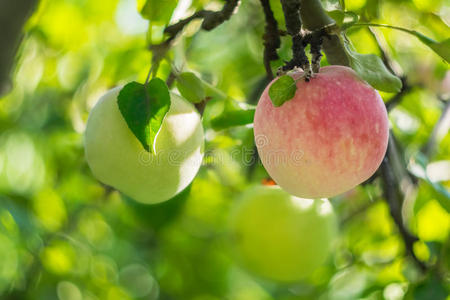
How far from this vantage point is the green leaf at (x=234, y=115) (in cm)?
96

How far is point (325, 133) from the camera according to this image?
695mm

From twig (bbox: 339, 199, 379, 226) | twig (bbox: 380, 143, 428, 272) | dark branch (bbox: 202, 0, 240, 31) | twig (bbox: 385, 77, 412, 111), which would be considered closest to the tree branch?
dark branch (bbox: 202, 0, 240, 31)

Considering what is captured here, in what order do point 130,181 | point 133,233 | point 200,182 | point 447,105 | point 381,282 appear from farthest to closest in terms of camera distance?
point 133,233 < point 200,182 < point 447,105 < point 381,282 < point 130,181

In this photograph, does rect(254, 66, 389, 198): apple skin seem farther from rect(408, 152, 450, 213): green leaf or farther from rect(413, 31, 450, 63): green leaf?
rect(408, 152, 450, 213): green leaf

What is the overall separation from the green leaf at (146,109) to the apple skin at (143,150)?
71 mm

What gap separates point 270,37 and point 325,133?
0.25 metres

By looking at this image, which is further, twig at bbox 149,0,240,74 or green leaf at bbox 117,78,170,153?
twig at bbox 149,0,240,74

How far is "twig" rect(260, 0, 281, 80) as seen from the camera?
849 mm

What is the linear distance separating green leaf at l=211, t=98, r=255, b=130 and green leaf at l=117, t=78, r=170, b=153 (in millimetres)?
227

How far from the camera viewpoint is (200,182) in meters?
1.66

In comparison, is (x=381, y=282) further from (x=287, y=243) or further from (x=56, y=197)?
(x=56, y=197)

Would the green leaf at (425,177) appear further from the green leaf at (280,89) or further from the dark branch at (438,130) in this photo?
the green leaf at (280,89)

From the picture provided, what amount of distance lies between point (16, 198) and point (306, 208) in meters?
0.90

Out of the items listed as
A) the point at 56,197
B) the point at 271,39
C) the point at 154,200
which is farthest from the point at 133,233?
the point at 271,39
